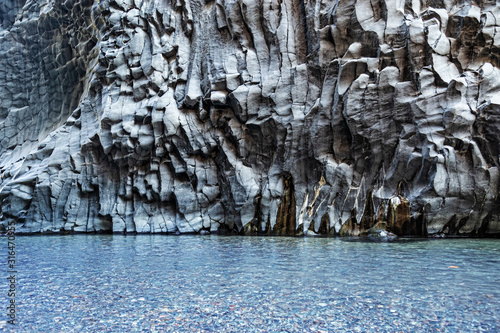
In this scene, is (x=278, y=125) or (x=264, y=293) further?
(x=278, y=125)

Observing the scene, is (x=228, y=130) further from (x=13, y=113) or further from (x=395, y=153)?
(x=13, y=113)

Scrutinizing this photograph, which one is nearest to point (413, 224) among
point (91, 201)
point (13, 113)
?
point (91, 201)

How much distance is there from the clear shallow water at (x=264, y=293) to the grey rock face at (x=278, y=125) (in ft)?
16.7

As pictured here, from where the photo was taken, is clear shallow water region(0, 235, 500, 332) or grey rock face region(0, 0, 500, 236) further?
grey rock face region(0, 0, 500, 236)

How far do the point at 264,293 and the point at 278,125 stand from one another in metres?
11.3

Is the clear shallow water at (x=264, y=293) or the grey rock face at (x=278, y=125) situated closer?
the clear shallow water at (x=264, y=293)

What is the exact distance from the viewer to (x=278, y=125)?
16188 mm

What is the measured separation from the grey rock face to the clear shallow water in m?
5.10

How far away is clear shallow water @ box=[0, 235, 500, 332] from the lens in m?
4.23

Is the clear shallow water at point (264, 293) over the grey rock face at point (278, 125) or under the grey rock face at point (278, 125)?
under

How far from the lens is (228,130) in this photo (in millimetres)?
17203

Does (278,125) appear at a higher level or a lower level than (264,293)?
higher

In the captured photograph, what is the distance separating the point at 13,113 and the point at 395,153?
25.4 metres

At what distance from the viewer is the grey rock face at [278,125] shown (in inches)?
530
